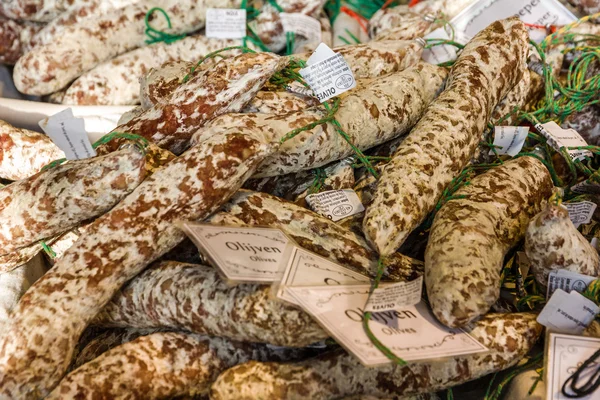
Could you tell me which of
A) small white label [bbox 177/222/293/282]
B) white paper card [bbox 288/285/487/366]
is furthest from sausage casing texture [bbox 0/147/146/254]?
white paper card [bbox 288/285/487/366]

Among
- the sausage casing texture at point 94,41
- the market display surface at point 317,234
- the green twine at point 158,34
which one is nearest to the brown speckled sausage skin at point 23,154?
the market display surface at point 317,234

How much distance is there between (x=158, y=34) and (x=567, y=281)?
2498 mm

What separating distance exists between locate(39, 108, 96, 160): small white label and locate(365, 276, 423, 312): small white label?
1.03 m

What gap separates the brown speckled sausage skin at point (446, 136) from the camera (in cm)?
183

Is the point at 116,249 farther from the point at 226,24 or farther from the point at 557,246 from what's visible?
the point at 226,24

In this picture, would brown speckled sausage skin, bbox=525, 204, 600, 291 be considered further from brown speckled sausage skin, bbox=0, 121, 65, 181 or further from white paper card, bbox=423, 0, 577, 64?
brown speckled sausage skin, bbox=0, 121, 65, 181

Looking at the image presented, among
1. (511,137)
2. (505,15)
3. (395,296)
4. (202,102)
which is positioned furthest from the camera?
(505,15)

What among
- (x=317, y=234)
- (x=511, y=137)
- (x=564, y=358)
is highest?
(x=511, y=137)

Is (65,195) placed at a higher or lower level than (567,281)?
higher

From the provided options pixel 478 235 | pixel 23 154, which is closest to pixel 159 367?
pixel 478 235

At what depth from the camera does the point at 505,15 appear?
299cm

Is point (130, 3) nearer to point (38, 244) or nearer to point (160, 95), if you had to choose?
point (160, 95)

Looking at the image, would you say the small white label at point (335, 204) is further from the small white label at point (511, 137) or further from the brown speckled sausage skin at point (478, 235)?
the small white label at point (511, 137)

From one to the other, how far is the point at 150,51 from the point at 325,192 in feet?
5.44
